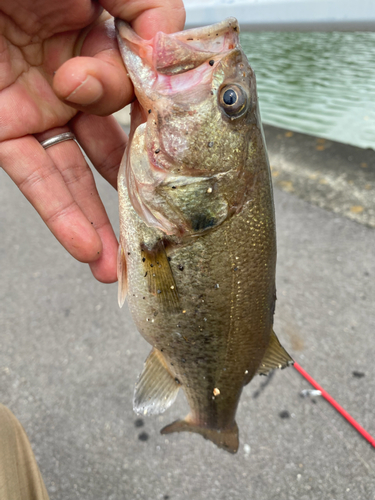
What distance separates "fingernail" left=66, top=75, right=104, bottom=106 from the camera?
1.18m

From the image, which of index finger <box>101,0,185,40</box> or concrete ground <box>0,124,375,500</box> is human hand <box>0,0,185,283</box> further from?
concrete ground <box>0,124,375,500</box>

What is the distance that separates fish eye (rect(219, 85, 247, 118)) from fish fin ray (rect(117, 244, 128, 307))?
28.4 inches

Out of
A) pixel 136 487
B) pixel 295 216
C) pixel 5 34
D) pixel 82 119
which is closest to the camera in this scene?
pixel 5 34

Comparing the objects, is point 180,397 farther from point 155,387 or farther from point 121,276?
point 121,276

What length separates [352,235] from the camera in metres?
3.92

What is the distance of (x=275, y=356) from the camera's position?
1.78 meters

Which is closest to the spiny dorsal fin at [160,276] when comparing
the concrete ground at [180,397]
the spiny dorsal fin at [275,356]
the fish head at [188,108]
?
the fish head at [188,108]

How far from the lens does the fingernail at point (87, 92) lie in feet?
3.88

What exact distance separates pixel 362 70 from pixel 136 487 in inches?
413

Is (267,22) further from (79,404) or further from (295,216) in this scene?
(79,404)

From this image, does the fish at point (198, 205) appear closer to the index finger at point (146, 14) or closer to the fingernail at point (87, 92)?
the index finger at point (146, 14)

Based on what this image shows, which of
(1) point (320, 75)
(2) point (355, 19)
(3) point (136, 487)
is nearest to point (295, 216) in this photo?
(3) point (136, 487)

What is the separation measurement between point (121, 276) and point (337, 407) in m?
1.94

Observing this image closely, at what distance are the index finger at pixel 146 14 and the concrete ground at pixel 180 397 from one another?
7.65 feet
